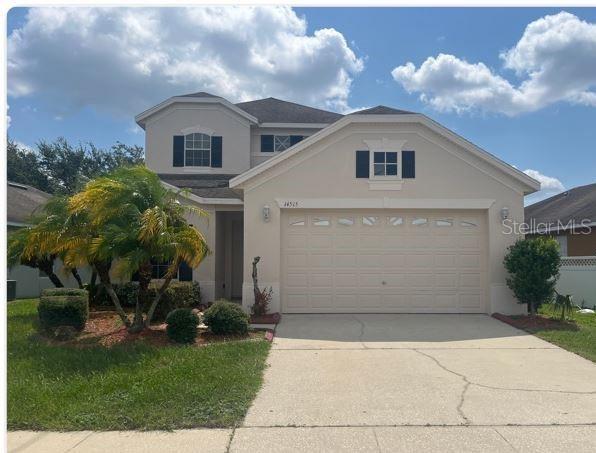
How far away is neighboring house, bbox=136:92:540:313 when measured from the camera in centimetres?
1245

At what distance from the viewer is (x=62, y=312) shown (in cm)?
930

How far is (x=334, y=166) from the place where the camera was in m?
Result: 12.6

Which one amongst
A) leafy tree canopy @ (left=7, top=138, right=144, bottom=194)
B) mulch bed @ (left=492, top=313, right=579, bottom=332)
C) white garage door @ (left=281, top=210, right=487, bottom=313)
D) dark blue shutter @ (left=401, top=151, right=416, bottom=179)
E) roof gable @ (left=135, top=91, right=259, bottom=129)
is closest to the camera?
mulch bed @ (left=492, top=313, right=579, bottom=332)

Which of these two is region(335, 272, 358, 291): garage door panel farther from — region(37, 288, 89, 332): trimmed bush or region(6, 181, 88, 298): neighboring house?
region(6, 181, 88, 298): neighboring house

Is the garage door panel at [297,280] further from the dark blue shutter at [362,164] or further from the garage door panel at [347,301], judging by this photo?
the dark blue shutter at [362,164]

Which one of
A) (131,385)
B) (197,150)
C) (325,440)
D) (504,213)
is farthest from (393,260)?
(197,150)

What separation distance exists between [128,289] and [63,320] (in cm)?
376

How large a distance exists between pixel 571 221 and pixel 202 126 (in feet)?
49.4

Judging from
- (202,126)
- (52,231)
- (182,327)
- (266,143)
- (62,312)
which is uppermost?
(202,126)

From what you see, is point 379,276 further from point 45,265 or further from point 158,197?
point 45,265

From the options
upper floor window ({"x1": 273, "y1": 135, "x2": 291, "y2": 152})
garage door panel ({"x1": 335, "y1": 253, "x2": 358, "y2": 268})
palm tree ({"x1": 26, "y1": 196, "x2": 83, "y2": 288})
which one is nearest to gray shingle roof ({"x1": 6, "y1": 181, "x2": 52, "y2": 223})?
palm tree ({"x1": 26, "y1": 196, "x2": 83, "y2": 288})

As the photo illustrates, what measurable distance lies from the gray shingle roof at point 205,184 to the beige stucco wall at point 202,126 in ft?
1.17

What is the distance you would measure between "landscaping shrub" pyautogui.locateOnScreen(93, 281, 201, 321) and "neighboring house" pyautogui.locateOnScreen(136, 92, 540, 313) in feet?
4.76

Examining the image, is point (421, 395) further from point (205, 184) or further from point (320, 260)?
point (205, 184)
